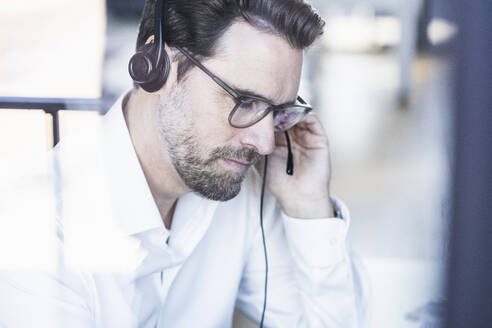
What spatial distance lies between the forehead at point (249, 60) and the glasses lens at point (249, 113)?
0.08 feet

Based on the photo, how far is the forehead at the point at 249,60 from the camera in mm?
889

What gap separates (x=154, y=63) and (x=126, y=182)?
226 millimetres

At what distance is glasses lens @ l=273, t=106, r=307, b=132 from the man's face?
4 cm

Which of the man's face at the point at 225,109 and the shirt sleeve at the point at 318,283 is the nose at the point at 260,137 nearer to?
the man's face at the point at 225,109

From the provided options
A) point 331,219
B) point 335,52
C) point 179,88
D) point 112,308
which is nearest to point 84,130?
point 179,88

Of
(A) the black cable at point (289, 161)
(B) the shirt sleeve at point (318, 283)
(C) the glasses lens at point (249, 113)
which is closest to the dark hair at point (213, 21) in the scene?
(C) the glasses lens at point (249, 113)

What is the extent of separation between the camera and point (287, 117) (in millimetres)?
1023

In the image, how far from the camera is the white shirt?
802 millimetres

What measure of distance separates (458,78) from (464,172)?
0.07m

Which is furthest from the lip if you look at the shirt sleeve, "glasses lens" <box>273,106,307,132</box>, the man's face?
the shirt sleeve

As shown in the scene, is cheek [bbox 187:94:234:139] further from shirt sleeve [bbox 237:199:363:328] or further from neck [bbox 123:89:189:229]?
shirt sleeve [bbox 237:199:363:328]

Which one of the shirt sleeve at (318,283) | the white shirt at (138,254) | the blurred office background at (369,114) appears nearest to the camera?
the blurred office background at (369,114)

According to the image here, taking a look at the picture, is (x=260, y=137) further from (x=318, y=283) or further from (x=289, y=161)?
(x=318, y=283)

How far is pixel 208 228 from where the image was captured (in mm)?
1113
